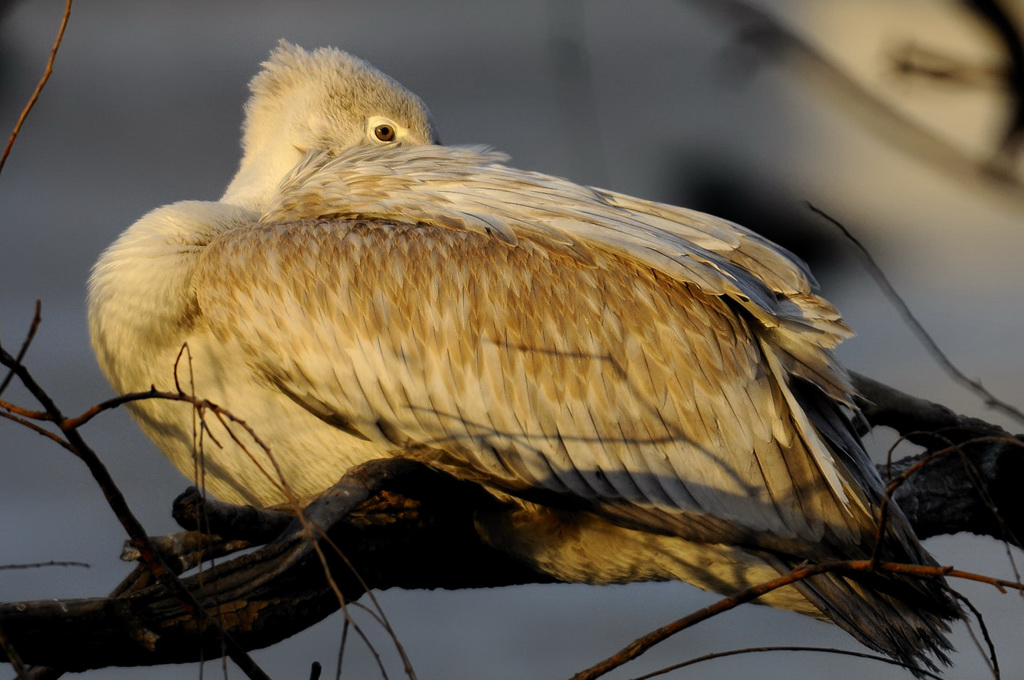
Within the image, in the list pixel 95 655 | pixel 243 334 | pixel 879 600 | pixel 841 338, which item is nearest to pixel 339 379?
pixel 243 334

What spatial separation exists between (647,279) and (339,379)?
2.32 feet

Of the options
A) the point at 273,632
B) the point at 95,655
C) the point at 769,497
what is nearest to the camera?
the point at 95,655

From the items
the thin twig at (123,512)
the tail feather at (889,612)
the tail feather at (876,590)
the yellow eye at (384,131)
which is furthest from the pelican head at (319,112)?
the thin twig at (123,512)

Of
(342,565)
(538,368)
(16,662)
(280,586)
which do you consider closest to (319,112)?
(538,368)

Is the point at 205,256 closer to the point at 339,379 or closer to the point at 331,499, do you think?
the point at 339,379

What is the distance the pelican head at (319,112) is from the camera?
3.50m

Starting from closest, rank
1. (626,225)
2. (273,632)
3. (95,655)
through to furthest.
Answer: (95,655) < (273,632) < (626,225)

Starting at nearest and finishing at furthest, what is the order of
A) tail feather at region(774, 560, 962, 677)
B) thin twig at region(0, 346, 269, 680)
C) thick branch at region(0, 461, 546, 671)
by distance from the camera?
thin twig at region(0, 346, 269, 680) → thick branch at region(0, 461, 546, 671) → tail feather at region(774, 560, 962, 677)

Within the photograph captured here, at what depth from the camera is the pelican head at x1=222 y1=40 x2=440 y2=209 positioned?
3.50 m

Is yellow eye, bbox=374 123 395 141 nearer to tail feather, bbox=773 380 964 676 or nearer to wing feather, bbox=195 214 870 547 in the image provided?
wing feather, bbox=195 214 870 547

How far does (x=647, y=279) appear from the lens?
2648 mm

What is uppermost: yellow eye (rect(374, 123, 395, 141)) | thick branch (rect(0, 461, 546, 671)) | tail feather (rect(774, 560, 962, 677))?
yellow eye (rect(374, 123, 395, 141))

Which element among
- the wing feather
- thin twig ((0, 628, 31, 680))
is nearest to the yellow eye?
the wing feather

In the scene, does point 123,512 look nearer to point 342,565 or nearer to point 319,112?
point 342,565
